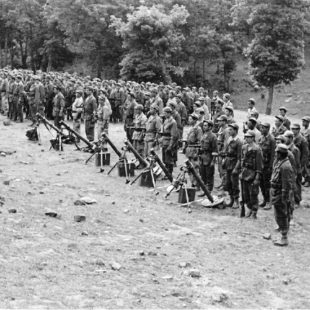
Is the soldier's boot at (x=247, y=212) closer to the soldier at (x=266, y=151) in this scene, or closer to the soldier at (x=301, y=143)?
the soldier at (x=266, y=151)

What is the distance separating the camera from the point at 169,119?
14.8 m

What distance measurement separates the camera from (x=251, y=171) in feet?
38.4

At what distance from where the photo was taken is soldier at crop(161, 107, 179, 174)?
1473 cm

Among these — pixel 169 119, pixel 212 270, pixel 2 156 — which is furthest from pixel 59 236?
pixel 2 156

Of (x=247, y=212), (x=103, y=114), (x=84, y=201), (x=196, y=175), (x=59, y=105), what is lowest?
(x=247, y=212)

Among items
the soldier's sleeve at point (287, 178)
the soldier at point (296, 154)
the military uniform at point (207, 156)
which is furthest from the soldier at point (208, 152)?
the soldier's sleeve at point (287, 178)

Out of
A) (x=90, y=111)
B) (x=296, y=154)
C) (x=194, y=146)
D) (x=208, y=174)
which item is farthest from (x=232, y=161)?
(x=90, y=111)

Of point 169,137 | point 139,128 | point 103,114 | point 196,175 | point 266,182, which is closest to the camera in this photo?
point 196,175

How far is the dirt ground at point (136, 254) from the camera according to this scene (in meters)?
7.43

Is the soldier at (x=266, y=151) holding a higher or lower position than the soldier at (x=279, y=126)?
lower

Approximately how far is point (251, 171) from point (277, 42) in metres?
24.8

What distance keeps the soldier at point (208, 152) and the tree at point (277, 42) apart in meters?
22.1

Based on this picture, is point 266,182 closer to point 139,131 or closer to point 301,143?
point 301,143

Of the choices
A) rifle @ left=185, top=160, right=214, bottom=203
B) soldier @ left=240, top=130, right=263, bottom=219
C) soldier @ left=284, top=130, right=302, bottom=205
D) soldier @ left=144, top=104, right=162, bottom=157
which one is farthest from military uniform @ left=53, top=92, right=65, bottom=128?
soldier @ left=240, top=130, right=263, bottom=219
